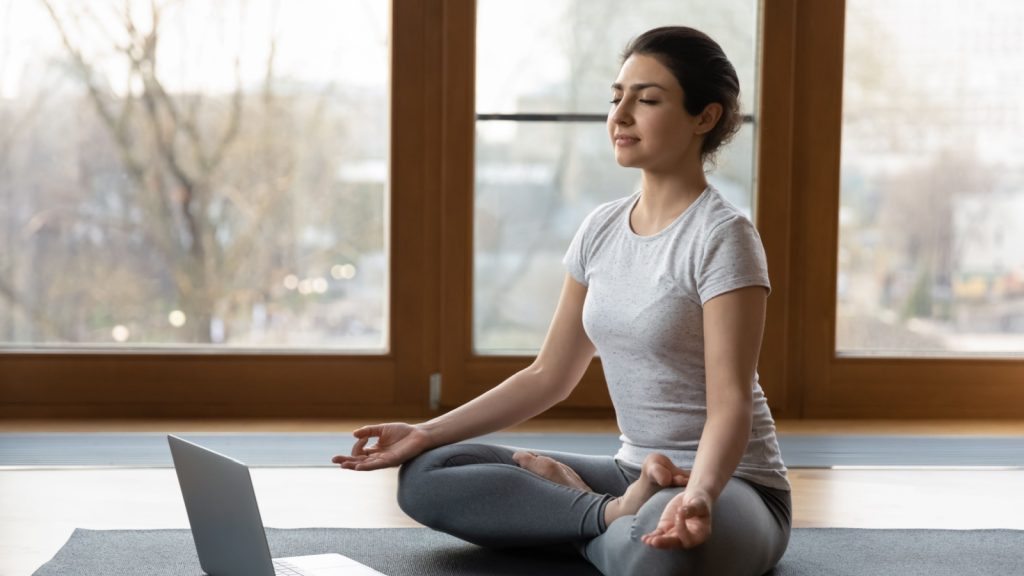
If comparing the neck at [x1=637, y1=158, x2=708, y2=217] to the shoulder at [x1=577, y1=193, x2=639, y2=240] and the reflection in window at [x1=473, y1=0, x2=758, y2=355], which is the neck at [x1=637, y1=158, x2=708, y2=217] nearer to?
the shoulder at [x1=577, y1=193, x2=639, y2=240]

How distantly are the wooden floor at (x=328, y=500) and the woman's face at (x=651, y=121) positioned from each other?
0.84 metres

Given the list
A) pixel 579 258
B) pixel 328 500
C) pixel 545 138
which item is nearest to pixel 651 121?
pixel 579 258

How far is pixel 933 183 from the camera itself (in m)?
3.66

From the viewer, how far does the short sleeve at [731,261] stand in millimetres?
1791

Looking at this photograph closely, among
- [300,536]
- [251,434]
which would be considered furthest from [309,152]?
[300,536]

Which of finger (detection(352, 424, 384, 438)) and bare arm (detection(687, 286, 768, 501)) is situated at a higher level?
bare arm (detection(687, 286, 768, 501))

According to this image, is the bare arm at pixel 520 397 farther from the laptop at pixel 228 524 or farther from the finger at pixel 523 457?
the laptop at pixel 228 524

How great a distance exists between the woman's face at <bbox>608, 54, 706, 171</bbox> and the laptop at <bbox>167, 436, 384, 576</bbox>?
2.40ft

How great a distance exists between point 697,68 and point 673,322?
0.38 m

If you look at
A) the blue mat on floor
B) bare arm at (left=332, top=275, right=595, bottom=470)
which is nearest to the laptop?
bare arm at (left=332, top=275, right=595, bottom=470)

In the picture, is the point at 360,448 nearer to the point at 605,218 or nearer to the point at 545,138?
the point at 605,218

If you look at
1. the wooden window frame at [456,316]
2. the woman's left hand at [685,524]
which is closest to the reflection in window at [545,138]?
the wooden window frame at [456,316]

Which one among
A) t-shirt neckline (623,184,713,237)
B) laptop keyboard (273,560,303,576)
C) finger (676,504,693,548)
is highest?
t-shirt neckline (623,184,713,237)

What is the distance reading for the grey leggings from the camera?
173cm
